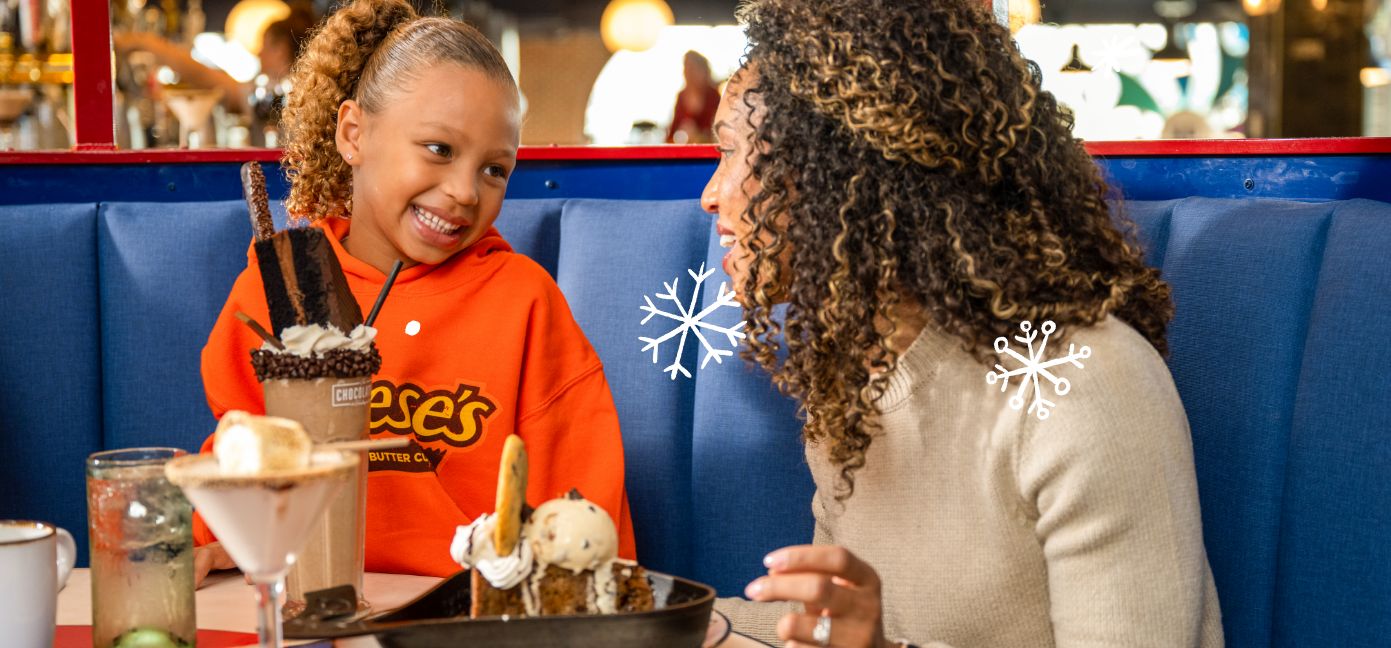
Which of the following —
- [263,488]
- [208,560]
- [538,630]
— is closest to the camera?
[263,488]

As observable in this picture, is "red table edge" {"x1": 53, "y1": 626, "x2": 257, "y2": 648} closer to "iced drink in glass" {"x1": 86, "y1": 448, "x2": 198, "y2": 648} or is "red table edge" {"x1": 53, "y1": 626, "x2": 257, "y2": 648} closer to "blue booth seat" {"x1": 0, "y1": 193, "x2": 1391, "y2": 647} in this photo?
"iced drink in glass" {"x1": 86, "y1": 448, "x2": 198, "y2": 648}

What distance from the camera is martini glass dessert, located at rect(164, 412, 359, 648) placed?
782 millimetres

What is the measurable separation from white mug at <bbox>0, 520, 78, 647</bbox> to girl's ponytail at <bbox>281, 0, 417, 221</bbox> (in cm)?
91

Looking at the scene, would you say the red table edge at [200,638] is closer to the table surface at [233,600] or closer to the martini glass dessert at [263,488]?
the table surface at [233,600]

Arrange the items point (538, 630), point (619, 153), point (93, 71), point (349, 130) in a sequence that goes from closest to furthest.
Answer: point (538, 630) → point (349, 130) → point (619, 153) → point (93, 71)

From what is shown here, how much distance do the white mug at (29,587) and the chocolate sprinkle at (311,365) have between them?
20 cm

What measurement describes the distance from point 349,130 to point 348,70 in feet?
0.33

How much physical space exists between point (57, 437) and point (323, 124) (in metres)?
0.66

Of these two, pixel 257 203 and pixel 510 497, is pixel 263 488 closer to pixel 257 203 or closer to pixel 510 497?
pixel 510 497

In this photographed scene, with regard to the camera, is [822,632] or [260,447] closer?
[260,447]

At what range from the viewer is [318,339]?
43.2 inches

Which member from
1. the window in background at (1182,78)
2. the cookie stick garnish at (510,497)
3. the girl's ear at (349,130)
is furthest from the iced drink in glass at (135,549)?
the window in background at (1182,78)

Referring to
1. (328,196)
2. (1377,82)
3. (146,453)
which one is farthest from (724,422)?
(1377,82)

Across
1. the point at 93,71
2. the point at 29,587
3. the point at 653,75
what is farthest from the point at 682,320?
the point at 653,75
